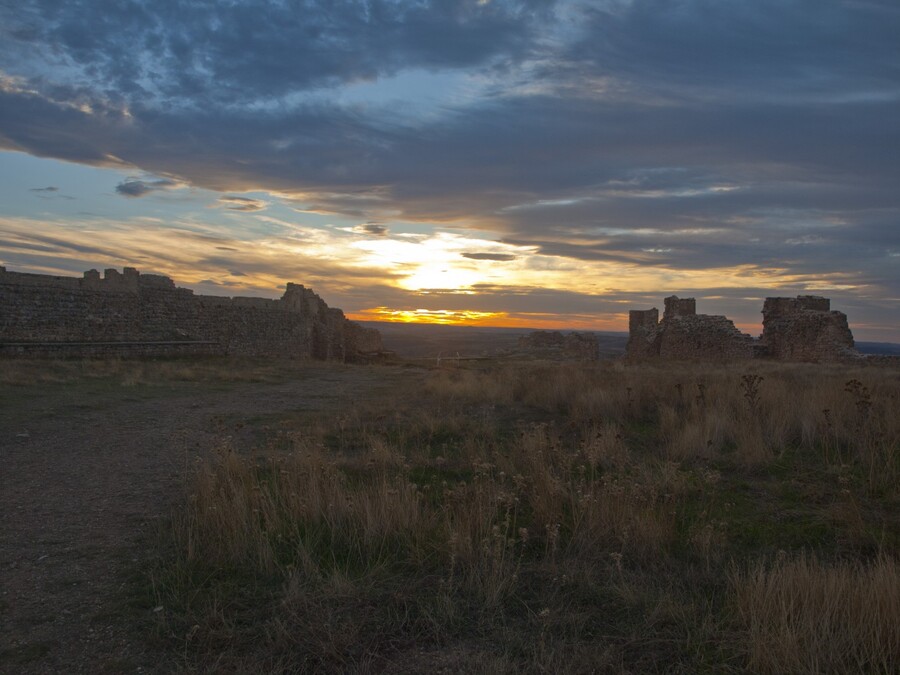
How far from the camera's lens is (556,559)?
394 centimetres

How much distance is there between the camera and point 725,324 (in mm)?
23625

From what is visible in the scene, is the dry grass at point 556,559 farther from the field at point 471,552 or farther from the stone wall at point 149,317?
the stone wall at point 149,317

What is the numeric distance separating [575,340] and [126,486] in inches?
1160

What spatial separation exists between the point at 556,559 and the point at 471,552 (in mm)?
599

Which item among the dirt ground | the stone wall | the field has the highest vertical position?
the stone wall

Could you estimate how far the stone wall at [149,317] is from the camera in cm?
1727

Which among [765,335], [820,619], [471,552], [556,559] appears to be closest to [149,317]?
[471,552]

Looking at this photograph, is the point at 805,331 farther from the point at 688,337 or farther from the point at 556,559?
the point at 556,559

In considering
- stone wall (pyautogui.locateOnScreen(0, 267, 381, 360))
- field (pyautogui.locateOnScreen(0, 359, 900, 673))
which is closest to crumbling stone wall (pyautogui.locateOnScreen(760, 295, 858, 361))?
field (pyautogui.locateOnScreen(0, 359, 900, 673))

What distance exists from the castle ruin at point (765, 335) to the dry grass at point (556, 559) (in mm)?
16802

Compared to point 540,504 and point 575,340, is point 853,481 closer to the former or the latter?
point 540,504

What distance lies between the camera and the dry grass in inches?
113

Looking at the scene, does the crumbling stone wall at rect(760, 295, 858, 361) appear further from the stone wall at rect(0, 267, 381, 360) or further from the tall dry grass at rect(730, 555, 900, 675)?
the tall dry grass at rect(730, 555, 900, 675)

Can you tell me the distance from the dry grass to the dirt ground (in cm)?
29
